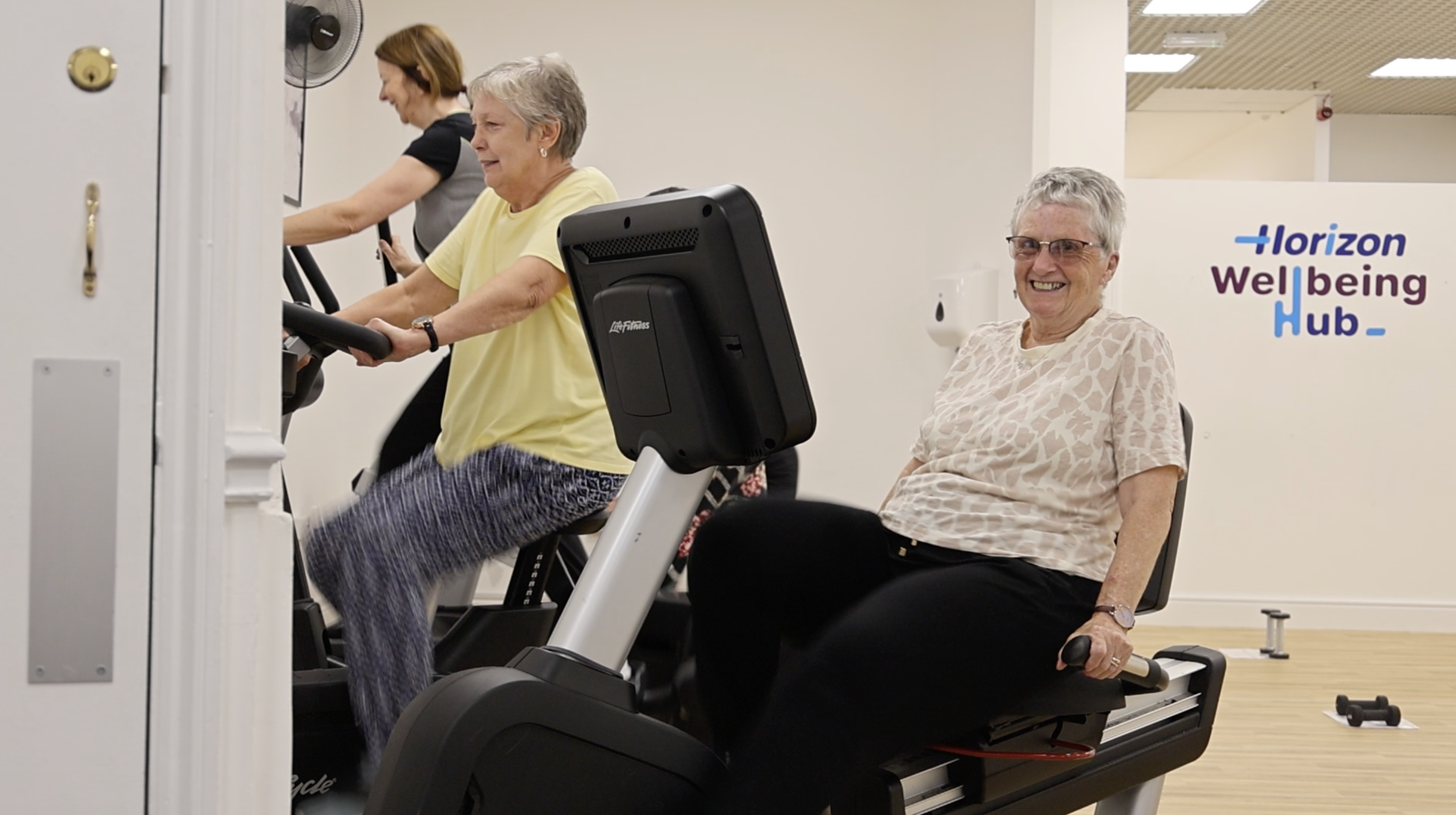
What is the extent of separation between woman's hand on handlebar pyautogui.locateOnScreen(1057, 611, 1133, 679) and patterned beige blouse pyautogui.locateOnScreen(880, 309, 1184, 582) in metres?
0.11

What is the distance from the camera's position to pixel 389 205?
2439 mm

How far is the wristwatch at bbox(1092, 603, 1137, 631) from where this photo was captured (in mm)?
1661

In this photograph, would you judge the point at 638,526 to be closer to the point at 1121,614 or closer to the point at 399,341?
the point at 399,341

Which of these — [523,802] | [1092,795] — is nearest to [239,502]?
[523,802]

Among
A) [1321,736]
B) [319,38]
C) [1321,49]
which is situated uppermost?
[1321,49]

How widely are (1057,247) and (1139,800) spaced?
0.92 metres

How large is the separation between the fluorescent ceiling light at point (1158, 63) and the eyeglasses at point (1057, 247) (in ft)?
20.1

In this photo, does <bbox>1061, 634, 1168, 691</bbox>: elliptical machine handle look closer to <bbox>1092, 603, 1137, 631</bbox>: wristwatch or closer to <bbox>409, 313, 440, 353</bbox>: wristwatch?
<bbox>1092, 603, 1137, 631</bbox>: wristwatch

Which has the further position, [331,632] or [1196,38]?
[1196,38]

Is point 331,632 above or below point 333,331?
below

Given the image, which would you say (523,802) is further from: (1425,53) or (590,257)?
(1425,53)

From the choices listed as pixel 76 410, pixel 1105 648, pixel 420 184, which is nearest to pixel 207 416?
pixel 76 410

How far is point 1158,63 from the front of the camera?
7840mm

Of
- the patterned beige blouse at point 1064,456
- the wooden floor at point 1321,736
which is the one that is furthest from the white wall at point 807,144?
the patterned beige blouse at point 1064,456
